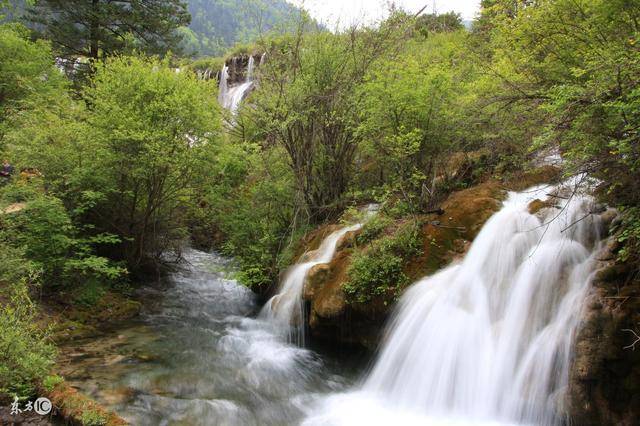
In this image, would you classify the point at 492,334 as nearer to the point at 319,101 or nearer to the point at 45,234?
the point at 319,101

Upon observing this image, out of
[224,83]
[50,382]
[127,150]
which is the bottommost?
[50,382]

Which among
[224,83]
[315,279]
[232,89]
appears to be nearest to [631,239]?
[315,279]

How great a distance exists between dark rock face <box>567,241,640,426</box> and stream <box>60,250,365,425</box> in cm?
354

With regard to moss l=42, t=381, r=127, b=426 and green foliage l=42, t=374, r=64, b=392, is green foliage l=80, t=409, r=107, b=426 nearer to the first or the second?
moss l=42, t=381, r=127, b=426

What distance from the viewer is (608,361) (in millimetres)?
4414

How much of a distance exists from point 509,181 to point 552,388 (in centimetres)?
478

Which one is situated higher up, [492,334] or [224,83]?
[224,83]

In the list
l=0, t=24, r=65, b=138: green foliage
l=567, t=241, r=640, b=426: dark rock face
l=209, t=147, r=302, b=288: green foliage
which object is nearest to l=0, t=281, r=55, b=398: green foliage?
l=567, t=241, r=640, b=426: dark rock face

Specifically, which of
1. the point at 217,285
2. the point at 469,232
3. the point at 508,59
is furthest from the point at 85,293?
the point at 508,59

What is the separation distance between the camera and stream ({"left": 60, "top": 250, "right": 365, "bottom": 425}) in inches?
222

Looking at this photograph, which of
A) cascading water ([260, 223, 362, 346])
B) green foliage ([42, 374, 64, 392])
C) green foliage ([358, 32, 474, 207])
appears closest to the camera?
green foliage ([42, 374, 64, 392])

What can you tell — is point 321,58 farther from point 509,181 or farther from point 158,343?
point 158,343
